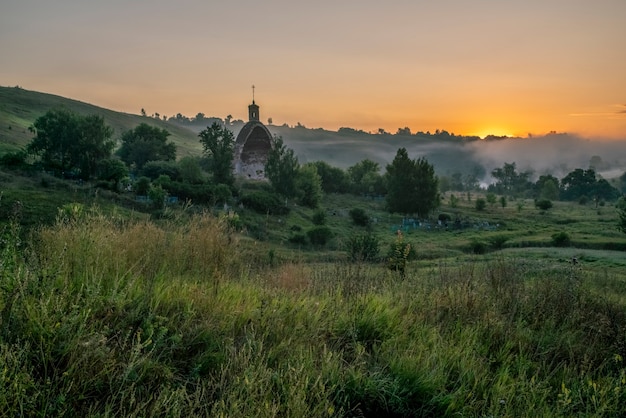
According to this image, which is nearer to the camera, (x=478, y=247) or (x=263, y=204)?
(x=478, y=247)

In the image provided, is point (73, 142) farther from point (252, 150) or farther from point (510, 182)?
point (510, 182)

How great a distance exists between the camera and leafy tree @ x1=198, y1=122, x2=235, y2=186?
53750mm

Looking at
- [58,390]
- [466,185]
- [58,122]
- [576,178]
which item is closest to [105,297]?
[58,390]

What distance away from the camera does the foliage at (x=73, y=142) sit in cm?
4741

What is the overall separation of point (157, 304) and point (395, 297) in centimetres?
346

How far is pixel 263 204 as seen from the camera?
4547cm

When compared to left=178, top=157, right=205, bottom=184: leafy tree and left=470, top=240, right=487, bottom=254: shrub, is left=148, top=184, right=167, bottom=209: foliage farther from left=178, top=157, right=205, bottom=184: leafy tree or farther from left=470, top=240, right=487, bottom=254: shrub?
left=470, top=240, right=487, bottom=254: shrub

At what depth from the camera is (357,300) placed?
18.4ft

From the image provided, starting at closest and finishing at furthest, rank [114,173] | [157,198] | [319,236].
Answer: [157,198] → [319,236] → [114,173]

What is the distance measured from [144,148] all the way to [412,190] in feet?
133

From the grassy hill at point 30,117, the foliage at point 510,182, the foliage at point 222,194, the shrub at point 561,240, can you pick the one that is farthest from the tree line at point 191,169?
the foliage at point 510,182

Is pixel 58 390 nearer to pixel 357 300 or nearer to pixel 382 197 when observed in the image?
pixel 357 300

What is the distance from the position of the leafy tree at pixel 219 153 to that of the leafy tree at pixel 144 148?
34.9 feet

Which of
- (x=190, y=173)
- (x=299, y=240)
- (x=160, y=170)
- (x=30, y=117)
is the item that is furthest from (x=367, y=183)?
(x=30, y=117)
